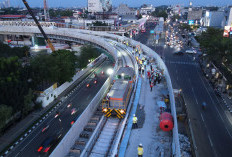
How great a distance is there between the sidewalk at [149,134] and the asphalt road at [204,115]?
847 cm

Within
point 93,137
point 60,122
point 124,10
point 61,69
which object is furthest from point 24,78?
point 124,10

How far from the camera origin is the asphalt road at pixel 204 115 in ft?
79.0

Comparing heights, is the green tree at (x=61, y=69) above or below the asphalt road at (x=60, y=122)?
above

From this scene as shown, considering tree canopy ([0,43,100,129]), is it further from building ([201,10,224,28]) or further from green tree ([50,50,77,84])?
building ([201,10,224,28])

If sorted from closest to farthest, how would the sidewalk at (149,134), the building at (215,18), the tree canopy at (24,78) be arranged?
1. the sidewalk at (149,134)
2. the tree canopy at (24,78)
3. the building at (215,18)

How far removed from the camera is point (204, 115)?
3086 cm

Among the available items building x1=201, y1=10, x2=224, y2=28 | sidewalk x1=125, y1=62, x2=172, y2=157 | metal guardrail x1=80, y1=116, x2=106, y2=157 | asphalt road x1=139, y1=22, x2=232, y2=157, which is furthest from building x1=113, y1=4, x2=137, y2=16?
metal guardrail x1=80, y1=116, x2=106, y2=157

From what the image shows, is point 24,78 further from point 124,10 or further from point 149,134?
point 124,10

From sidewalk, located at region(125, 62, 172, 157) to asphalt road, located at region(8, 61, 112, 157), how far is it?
459 inches

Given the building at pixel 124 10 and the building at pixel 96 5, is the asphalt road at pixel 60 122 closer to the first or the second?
the building at pixel 96 5

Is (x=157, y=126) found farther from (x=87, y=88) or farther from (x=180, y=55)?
(x=180, y=55)

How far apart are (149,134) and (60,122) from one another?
15.5m

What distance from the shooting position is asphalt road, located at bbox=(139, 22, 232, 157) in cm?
2409

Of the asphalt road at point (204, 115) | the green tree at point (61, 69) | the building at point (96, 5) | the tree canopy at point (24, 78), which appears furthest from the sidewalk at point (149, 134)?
the building at point (96, 5)
